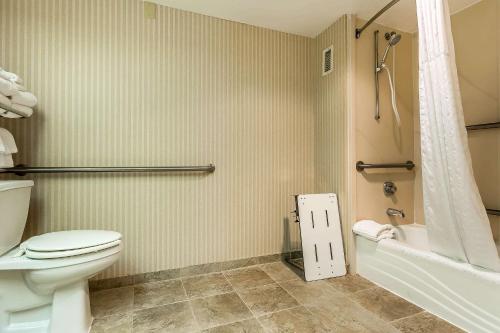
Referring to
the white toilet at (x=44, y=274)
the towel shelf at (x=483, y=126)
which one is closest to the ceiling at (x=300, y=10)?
the towel shelf at (x=483, y=126)

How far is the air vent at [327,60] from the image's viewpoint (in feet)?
6.70

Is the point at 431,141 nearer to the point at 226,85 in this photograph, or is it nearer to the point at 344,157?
the point at 344,157

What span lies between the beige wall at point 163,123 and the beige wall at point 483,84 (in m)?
1.06

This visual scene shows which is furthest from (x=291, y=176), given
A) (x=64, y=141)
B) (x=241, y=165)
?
(x=64, y=141)

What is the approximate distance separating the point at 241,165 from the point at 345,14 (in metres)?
1.33

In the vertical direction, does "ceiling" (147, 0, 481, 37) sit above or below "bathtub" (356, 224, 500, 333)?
above

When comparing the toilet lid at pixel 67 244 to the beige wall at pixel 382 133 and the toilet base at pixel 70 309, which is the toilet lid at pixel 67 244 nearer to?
the toilet base at pixel 70 309

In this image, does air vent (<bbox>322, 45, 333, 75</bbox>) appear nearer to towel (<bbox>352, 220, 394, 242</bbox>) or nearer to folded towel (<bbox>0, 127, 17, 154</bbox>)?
towel (<bbox>352, 220, 394, 242</bbox>)

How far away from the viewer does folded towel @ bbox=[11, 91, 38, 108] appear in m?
1.29

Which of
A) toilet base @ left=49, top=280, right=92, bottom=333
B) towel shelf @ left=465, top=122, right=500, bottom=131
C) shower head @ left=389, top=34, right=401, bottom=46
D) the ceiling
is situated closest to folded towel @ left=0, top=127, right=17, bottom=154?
toilet base @ left=49, top=280, right=92, bottom=333

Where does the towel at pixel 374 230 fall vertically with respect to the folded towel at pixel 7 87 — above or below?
below

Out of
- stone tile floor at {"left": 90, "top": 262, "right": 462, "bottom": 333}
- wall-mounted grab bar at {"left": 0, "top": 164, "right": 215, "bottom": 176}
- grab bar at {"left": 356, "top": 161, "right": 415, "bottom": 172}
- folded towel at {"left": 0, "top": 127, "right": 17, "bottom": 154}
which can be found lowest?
stone tile floor at {"left": 90, "top": 262, "right": 462, "bottom": 333}

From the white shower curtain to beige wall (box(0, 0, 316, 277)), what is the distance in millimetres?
995

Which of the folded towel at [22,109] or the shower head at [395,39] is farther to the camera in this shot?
the shower head at [395,39]
